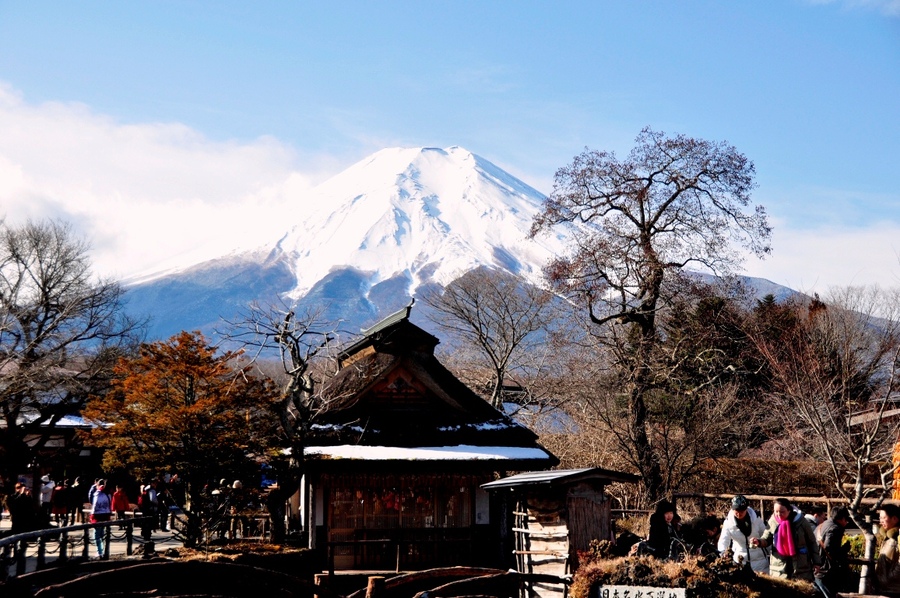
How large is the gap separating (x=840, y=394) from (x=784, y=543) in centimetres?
1690

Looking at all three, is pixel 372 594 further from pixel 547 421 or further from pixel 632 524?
pixel 547 421

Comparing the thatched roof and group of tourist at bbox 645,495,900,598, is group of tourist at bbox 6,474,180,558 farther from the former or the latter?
group of tourist at bbox 645,495,900,598

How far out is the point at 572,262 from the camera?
31.7 metres

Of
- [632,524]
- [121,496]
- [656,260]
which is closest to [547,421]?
[656,260]

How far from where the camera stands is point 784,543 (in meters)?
11.7

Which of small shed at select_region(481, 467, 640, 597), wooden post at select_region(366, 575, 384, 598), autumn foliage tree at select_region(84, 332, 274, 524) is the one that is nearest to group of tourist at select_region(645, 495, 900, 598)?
small shed at select_region(481, 467, 640, 597)

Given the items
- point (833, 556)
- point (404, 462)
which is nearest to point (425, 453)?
point (404, 462)

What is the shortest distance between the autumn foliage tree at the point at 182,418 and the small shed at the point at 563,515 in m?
6.56

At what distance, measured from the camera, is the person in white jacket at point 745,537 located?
11.9m

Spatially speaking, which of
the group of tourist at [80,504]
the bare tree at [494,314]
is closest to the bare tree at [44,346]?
the group of tourist at [80,504]

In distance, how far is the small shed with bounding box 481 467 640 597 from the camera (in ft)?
51.5

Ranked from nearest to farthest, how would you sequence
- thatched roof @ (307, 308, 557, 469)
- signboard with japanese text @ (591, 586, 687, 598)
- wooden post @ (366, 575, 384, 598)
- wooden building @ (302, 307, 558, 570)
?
wooden post @ (366, 575, 384, 598) → signboard with japanese text @ (591, 586, 687, 598) → wooden building @ (302, 307, 558, 570) → thatched roof @ (307, 308, 557, 469)

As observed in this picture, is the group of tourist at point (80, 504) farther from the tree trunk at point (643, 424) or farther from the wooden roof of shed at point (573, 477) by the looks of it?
the tree trunk at point (643, 424)

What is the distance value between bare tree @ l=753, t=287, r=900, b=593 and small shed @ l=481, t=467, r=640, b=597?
12.1 feet
